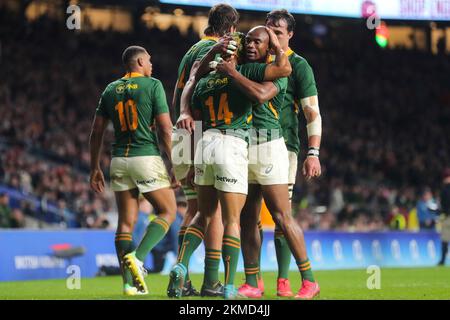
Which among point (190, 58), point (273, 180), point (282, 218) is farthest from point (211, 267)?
point (190, 58)

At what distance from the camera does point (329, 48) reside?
3744 centimetres

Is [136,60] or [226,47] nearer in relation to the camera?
[226,47]

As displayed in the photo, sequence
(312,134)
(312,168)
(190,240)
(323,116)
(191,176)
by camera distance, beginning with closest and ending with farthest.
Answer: (190,240) → (312,168) → (191,176) → (312,134) → (323,116)

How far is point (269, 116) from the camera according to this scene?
8.62 m

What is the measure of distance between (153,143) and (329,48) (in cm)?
2858

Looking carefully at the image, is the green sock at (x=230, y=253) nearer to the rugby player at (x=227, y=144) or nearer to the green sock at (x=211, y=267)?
the rugby player at (x=227, y=144)

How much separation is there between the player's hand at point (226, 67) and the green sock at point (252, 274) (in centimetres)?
188

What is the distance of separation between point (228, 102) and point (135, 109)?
5.20ft

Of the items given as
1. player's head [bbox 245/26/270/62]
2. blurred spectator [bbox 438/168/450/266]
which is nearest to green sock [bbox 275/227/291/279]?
player's head [bbox 245/26/270/62]

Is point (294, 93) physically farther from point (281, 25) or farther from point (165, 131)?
point (165, 131)

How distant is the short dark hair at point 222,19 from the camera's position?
30.2 feet
